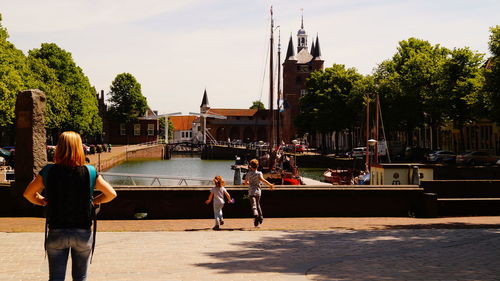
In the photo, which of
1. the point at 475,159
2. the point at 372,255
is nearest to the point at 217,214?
the point at 372,255

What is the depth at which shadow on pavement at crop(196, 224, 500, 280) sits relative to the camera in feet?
29.1

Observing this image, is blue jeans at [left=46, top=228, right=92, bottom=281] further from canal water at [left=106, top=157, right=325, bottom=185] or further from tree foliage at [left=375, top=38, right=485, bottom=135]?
tree foliage at [left=375, top=38, right=485, bottom=135]

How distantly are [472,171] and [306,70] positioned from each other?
104 metres

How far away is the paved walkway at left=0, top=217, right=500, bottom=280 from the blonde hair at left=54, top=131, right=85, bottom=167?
11.0 feet

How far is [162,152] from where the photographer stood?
11806cm

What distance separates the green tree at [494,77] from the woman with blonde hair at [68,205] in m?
39.9

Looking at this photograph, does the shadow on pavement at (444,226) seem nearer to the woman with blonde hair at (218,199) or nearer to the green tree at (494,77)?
the woman with blonde hair at (218,199)

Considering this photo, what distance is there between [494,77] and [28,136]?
33.8 m

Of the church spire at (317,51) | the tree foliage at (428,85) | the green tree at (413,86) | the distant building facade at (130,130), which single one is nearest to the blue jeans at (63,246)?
the tree foliage at (428,85)

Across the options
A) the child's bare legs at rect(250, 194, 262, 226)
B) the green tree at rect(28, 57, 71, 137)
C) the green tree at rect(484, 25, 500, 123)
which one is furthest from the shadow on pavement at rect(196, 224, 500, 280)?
the green tree at rect(28, 57, 71, 137)

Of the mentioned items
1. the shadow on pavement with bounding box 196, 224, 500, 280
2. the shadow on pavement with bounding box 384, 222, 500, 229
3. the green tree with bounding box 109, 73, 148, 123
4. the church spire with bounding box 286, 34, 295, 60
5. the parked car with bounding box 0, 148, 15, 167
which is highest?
the church spire with bounding box 286, 34, 295, 60

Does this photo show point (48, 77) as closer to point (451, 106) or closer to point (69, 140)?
point (451, 106)

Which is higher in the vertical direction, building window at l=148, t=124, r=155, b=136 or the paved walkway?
building window at l=148, t=124, r=155, b=136

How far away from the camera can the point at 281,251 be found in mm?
10891
